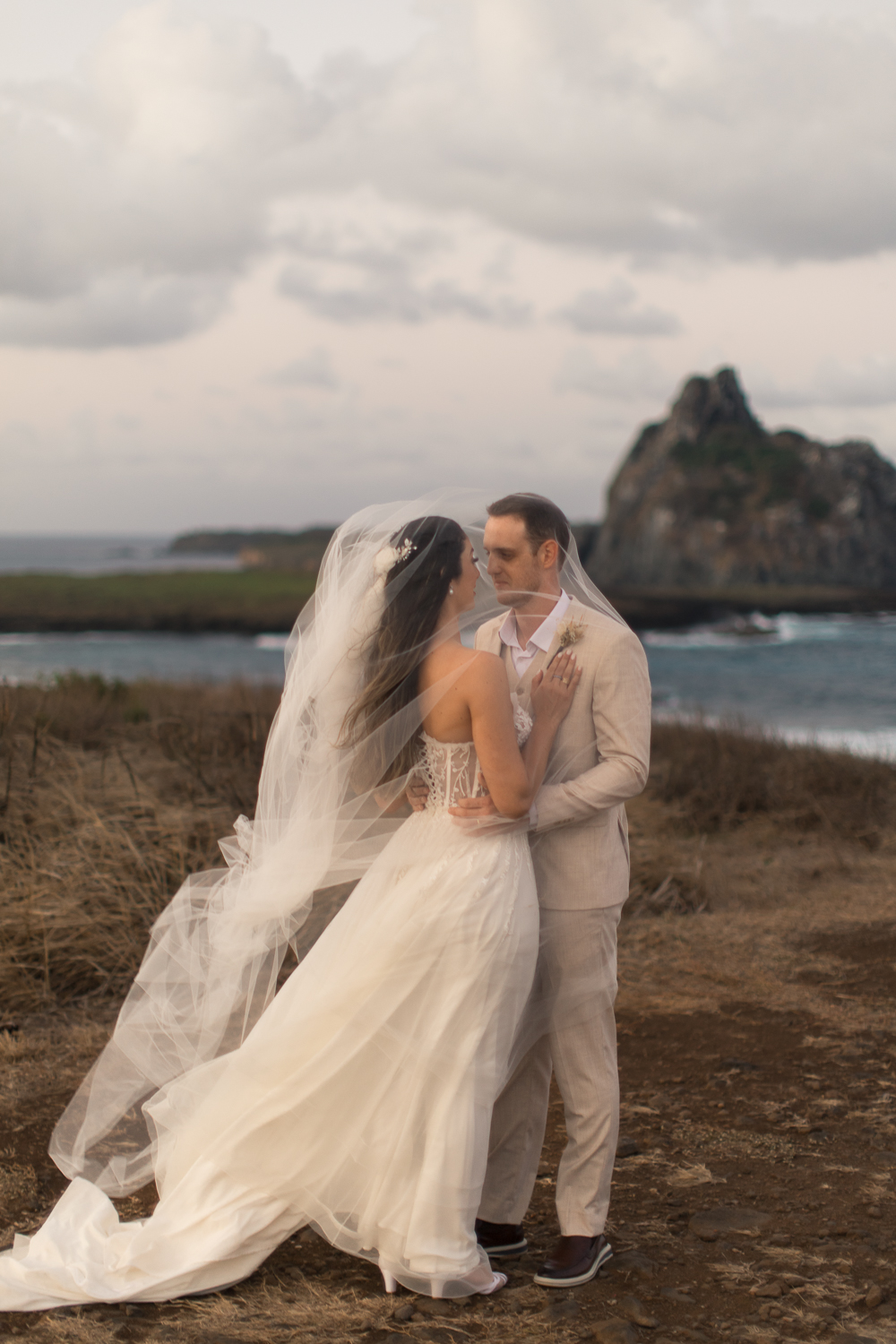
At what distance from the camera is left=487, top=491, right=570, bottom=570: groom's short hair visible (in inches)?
122

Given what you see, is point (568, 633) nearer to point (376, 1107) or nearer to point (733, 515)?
point (376, 1107)

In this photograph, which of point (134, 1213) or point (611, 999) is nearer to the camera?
point (611, 999)

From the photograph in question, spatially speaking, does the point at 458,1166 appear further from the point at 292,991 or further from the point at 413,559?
the point at 413,559

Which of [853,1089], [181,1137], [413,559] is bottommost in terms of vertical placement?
[853,1089]

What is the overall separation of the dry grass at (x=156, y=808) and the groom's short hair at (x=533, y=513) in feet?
12.3

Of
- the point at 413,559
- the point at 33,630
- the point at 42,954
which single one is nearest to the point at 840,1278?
the point at 413,559

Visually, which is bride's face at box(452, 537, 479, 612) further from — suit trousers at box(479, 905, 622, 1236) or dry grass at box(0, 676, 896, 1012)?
dry grass at box(0, 676, 896, 1012)

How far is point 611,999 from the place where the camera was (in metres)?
Result: 3.11

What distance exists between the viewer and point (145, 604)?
7131 centimetres

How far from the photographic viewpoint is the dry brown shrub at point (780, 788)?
1042cm

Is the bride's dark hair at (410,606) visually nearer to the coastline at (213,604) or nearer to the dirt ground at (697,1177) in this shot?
the dirt ground at (697,1177)

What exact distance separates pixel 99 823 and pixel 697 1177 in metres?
4.20

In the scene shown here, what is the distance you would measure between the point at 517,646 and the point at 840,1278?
2.05m

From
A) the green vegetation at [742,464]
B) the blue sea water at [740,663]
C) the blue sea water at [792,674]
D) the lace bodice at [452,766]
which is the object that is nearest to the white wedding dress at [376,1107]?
the lace bodice at [452,766]
